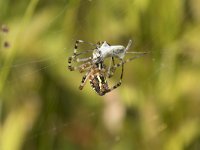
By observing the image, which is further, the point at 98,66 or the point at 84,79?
the point at 84,79

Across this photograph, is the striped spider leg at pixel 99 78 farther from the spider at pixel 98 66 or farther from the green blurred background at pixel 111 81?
the green blurred background at pixel 111 81

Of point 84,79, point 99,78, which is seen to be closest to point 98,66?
point 99,78

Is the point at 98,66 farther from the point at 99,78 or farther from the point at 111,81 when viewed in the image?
the point at 111,81

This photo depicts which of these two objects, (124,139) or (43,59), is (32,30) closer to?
(43,59)

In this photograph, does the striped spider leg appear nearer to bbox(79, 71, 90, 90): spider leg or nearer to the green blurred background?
bbox(79, 71, 90, 90): spider leg

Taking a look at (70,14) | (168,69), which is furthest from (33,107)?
(168,69)

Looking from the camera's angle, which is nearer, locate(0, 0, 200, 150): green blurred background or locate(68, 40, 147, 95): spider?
locate(68, 40, 147, 95): spider

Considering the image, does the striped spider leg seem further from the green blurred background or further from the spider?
the green blurred background

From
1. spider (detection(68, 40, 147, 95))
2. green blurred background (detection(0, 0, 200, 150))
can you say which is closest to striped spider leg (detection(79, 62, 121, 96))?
spider (detection(68, 40, 147, 95))

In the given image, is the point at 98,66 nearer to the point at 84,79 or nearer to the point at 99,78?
the point at 99,78

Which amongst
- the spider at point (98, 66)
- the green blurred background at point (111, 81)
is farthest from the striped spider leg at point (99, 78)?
the green blurred background at point (111, 81)
